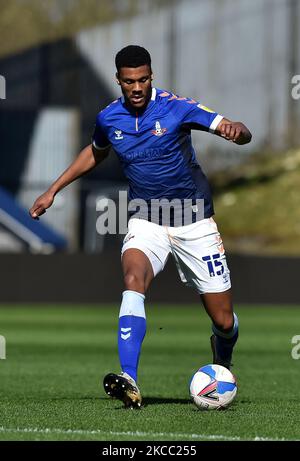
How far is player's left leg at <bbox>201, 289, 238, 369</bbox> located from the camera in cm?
935

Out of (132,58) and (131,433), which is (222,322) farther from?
(131,433)

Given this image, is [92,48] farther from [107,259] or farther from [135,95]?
[135,95]

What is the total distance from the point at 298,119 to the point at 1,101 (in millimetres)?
13430

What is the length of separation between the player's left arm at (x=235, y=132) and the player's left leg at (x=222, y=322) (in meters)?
1.31

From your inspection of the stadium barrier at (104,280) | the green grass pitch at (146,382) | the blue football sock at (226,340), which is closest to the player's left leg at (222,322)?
the blue football sock at (226,340)

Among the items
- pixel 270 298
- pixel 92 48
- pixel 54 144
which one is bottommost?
pixel 270 298

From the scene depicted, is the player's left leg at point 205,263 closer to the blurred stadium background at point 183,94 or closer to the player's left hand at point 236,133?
the player's left hand at point 236,133

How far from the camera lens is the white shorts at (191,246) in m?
9.17

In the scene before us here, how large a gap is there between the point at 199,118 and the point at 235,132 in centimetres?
51

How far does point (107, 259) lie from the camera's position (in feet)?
97.0

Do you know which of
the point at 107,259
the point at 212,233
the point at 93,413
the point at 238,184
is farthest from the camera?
the point at 238,184

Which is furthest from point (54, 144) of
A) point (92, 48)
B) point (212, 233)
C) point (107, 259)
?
point (212, 233)
